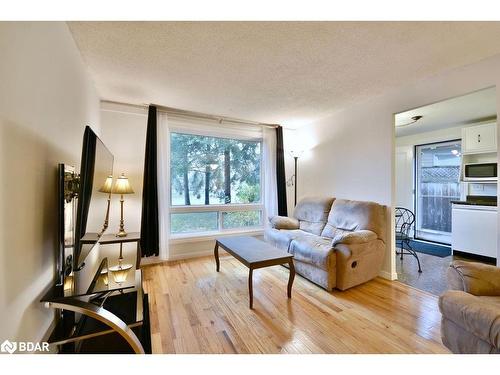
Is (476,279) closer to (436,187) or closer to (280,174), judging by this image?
(280,174)

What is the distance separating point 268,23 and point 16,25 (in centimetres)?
135

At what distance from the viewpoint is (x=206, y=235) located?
142 inches

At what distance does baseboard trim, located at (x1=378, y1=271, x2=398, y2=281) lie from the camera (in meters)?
2.62

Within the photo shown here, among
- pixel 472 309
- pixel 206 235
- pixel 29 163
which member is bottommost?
pixel 206 235

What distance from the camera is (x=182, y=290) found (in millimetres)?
2404

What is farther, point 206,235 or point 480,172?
point 206,235

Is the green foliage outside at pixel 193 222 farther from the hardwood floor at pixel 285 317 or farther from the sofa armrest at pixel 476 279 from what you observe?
the sofa armrest at pixel 476 279

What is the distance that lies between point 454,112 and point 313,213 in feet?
8.43

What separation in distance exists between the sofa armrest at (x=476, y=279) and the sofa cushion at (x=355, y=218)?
114cm

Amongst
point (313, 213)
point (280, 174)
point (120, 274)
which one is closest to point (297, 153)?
point (280, 174)

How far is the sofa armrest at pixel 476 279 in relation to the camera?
1.37 m

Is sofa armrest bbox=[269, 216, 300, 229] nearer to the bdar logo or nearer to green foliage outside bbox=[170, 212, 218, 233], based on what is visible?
green foliage outside bbox=[170, 212, 218, 233]
